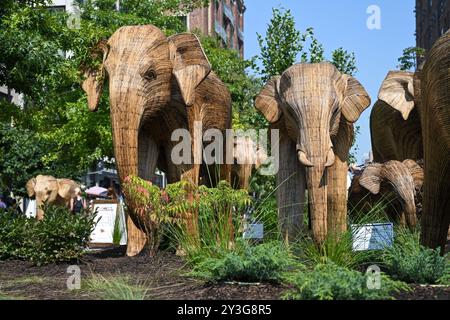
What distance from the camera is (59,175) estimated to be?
101ft

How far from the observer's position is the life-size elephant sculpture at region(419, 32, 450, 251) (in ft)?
19.8

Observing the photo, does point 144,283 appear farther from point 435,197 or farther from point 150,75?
point 150,75

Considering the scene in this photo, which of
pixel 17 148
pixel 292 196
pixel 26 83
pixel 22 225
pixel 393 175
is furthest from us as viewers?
pixel 17 148

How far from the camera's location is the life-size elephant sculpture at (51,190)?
17.4 metres

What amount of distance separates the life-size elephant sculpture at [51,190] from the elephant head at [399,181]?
27.9ft

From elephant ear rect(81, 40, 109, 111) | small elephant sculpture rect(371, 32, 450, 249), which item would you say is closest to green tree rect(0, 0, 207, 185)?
elephant ear rect(81, 40, 109, 111)

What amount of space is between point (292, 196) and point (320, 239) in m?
1.43

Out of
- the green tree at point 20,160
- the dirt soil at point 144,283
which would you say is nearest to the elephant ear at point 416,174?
the dirt soil at point 144,283

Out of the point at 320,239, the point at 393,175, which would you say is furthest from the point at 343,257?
the point at 393,175

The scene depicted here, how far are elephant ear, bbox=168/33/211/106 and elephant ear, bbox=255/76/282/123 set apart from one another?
75cm

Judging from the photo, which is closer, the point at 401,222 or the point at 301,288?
the point at 301,288

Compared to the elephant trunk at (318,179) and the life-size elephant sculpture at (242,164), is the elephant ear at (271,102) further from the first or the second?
the life-size elephant sculpture at (242,164)
